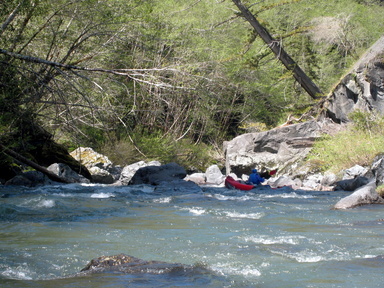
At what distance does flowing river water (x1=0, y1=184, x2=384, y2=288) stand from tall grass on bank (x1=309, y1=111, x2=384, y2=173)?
321cm

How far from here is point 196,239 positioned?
5.25 meters

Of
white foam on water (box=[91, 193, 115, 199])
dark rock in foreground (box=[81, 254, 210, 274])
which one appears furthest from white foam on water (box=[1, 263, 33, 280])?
white foam on water (box=[91, 193, 115, 199])

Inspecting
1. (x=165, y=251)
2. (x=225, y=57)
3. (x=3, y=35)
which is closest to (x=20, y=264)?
(x=165, y=251)

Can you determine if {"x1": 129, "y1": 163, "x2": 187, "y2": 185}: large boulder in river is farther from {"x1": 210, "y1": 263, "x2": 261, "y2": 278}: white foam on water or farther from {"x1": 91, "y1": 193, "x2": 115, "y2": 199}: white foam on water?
{"x1": 210, "y1": 263, "x2": 261, "y2": 278}: white foam on water

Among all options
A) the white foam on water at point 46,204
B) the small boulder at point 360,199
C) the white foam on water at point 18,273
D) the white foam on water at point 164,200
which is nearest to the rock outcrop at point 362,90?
the small boulder at point 360,199

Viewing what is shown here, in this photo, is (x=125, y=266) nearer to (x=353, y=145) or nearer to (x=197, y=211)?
(x=197, y=211)

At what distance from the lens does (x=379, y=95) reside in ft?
45.6

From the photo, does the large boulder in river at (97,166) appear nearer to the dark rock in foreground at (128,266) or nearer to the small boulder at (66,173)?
the small boulder at (66,173)

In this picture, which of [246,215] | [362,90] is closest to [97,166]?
[246,215]

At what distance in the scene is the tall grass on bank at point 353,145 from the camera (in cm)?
1212

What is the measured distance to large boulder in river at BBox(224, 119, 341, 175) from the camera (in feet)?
47.5

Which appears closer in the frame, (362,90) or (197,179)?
(197,179)

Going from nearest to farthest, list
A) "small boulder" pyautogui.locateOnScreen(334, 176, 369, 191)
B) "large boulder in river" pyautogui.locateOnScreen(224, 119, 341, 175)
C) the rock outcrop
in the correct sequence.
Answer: "small boulder" pyautogui.locateOnScreen(334, 176, 369, 191) < the rock outcrop < "large boulder in river" pyautogui.locateOnScreen(224, 119, 341, 175)

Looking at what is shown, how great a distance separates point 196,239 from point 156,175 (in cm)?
718
